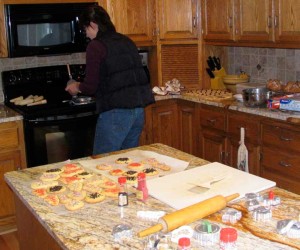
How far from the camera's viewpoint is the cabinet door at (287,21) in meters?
3.12

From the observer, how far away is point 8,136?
3.22 metres

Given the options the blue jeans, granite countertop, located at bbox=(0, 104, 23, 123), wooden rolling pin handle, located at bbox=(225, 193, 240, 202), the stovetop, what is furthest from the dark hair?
wooden rolling pin handle, located at bbox=(225, 193, 240, 202)

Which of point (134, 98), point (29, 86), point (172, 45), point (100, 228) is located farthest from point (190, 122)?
point (100, 228)

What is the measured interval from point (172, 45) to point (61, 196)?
2663 millimetres

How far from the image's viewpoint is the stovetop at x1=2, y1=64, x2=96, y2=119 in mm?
3414

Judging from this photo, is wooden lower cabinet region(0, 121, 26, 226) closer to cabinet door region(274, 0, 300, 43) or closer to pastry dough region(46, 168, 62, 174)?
pastry dough region(46, 168, 62, 174)

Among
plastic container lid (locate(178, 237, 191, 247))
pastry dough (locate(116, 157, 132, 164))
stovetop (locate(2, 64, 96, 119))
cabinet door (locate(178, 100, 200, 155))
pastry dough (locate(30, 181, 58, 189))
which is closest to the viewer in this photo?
plastic container lid (locate(178, 237, 191, 247))

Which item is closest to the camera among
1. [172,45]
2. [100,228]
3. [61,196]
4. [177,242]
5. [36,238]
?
[177,242]

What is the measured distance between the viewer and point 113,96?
286cm

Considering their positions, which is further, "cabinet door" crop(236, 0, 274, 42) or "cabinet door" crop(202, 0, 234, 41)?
"cabinet door" crop(202, 0, 234, 41)

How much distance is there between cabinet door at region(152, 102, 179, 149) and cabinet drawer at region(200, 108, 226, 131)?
334 mm

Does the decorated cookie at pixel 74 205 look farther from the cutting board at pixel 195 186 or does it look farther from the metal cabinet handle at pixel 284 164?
the metal cabinet handle at pixel 284 164

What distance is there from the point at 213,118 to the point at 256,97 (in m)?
0.47

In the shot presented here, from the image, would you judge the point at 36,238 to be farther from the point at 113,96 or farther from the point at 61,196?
the point at 113,96
